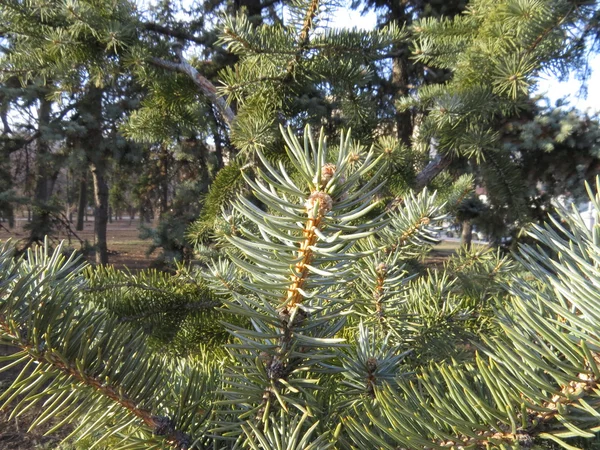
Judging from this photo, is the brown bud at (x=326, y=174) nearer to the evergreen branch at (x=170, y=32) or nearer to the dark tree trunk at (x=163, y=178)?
the evergreen branch at (x=170, y=32)

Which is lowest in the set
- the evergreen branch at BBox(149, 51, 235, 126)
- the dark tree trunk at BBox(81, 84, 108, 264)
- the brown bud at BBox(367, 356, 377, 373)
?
the brown bud at BBox(367, 356, 377, 373)

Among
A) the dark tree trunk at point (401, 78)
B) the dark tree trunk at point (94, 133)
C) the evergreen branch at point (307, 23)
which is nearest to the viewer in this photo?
the evergreen branch at point (307, 23)

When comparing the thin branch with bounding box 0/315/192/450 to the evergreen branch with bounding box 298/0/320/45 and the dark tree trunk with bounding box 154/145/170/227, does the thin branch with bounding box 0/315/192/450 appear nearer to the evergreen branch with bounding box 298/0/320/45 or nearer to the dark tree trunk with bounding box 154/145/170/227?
the evergreen branch with bounding box 298/0/320/45


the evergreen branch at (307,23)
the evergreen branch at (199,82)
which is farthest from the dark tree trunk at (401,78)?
the evergreen branch at (307,23)

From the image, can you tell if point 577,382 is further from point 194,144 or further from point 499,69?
point 194,144

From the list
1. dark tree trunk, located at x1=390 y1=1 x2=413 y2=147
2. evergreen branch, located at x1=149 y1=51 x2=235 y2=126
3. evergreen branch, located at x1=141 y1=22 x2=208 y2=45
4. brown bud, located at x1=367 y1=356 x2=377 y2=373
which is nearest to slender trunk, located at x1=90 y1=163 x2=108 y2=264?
evergreen branch, located at x1=141 y1=22 x2=208 y2=45

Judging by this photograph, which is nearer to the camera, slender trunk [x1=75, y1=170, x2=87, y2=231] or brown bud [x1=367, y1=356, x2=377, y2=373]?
brown bud [x1=367, y1=356, x2=377, y2=373]

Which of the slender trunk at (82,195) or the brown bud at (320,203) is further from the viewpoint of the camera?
the slender trunk at (82,195)

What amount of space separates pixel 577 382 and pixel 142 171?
4028mm

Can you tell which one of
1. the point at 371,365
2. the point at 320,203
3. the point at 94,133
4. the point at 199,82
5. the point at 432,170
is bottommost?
the point at 371,365

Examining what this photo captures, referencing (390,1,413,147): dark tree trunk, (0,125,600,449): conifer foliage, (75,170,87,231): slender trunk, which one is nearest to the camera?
(0,125,600,449): conifer foliage

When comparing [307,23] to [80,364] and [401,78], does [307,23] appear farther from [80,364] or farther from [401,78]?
[401,78]

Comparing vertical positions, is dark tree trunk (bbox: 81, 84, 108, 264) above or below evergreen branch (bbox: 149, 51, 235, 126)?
above

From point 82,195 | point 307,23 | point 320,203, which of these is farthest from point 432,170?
point 82,195
